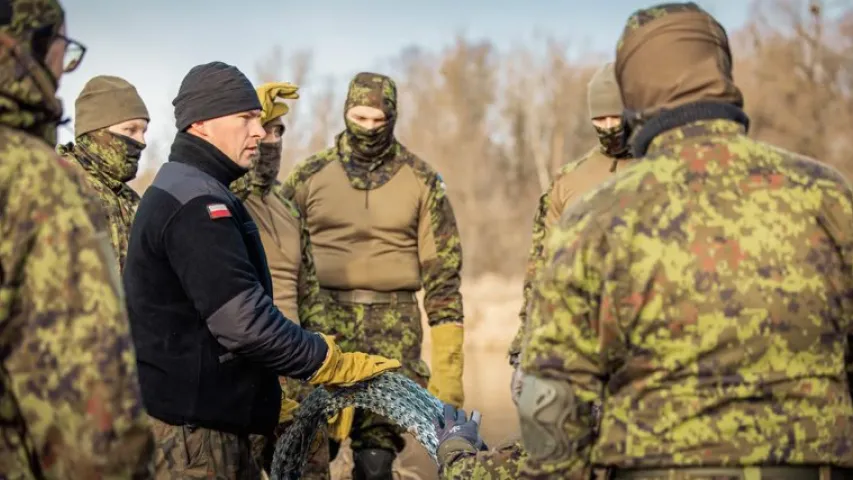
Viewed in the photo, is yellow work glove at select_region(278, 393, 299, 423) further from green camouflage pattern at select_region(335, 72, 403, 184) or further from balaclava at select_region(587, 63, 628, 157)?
green camouflage pattern at select_region(335, 72, 403, 184)

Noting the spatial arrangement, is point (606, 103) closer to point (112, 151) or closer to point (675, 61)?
point (675, 61)

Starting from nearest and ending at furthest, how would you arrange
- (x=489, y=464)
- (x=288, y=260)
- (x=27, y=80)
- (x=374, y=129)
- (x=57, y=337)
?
1. (x=57, y=337)
2. (x=27, y=80)
3. (x=489, y=464)
4. (x=288, y=260)
5. (x=374, y=129)

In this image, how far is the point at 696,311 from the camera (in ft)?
10.2

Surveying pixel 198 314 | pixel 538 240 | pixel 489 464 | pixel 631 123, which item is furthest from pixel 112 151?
pixel 631 123

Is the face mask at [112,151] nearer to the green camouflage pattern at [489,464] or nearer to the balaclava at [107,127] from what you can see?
the balaclava at [107,127]

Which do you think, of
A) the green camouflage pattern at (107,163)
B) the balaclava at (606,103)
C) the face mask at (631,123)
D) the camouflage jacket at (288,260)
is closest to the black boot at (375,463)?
the camouflage jacket at (288,260)

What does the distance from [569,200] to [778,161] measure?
9.11 feet

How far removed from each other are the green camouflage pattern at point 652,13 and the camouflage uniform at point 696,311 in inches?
2.6

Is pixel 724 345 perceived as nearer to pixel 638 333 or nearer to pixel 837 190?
pixel 638 333

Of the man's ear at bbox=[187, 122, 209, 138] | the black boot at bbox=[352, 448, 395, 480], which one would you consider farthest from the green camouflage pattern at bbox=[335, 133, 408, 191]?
the man's ear at bbox=[187, 122, 209, 138]

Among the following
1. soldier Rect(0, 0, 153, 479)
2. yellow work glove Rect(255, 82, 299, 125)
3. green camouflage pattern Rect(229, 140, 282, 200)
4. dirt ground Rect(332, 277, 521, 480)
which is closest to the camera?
soldier Rect(0, 0, 153, 479)

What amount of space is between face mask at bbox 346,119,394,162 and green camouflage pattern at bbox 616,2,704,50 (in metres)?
3.97

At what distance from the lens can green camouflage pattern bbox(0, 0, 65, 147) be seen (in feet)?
9.45

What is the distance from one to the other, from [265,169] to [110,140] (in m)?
0.82
